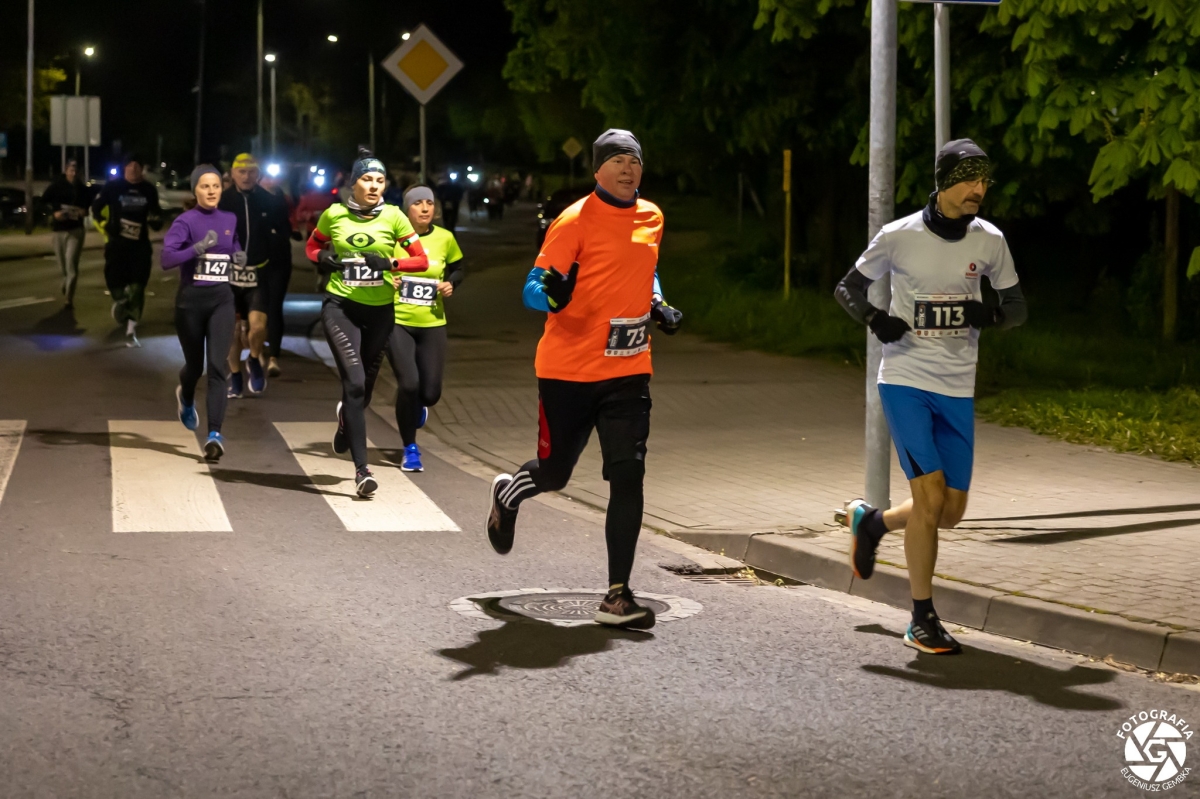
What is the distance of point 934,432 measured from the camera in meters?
6.80

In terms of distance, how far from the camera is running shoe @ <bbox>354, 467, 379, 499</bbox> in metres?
9.97

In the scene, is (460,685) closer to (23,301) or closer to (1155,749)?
(1155,749)

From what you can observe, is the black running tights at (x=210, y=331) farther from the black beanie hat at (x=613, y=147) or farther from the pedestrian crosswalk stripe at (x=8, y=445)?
the black beanie hat at (x=613, y=147)

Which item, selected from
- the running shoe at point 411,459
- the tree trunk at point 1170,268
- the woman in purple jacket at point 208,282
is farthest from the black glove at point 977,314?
the tree trunk at point 1170,268

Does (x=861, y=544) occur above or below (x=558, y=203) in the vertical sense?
below

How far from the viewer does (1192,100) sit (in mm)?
12906

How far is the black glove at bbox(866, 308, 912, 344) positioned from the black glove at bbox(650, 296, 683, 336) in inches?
32.6

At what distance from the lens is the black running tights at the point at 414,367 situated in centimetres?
1073

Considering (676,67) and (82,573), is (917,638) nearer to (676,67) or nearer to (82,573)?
(82,573)

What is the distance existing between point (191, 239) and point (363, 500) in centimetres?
238

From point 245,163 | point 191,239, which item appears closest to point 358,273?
point 191,239

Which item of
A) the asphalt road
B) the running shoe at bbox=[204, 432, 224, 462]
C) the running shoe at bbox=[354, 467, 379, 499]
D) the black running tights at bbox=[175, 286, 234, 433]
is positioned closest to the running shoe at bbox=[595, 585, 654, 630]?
the asphalt road

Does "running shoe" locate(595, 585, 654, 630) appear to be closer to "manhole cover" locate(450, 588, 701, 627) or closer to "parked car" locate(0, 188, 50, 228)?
"manhole cover" locate(450, 588, 701, 627)

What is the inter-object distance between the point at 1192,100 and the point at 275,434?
289 inches
